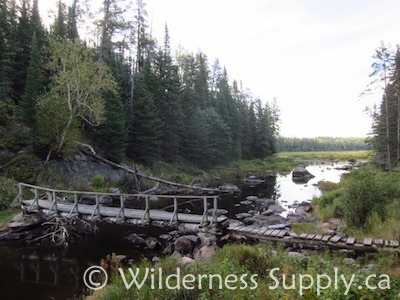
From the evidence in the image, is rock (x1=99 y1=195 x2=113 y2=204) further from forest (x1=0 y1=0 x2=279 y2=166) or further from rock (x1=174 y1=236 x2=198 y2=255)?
rock (x1=174 y1=236 x2=198 y2=255)

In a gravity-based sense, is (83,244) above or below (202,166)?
below

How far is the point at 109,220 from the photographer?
1348 centimetres

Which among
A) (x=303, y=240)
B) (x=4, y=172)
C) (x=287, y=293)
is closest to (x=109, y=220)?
(x=303, y=240)

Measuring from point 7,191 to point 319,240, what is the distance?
60.5ft

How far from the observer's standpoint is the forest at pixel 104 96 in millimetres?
23203

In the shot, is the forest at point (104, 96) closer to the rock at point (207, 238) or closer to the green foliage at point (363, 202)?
the rock at point (207, 238)

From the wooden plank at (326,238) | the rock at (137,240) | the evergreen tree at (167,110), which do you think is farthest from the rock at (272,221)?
the evergreen tree at (167,110)

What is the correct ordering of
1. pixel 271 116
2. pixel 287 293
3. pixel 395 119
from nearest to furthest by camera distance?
pixel 287 293
pixel 395 119
pixel 271 116

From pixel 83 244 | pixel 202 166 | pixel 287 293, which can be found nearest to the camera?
pixel 287 293

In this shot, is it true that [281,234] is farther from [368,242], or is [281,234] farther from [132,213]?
[132,213]

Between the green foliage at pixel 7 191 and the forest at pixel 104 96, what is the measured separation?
3.46 meters

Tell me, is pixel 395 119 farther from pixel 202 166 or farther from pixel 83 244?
pixel 83 244

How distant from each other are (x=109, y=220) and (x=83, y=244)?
6.86 feet

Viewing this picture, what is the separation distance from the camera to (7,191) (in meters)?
18.4
